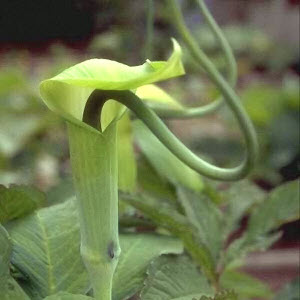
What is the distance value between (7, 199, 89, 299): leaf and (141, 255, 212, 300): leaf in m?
0.03

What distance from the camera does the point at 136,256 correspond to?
1.29ft

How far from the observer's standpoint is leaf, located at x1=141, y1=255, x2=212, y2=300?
0.35 meters

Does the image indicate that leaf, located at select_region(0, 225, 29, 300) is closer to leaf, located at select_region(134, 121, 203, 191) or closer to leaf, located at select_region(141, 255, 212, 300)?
leaf, located at select_region(141, 255, 212, 300)

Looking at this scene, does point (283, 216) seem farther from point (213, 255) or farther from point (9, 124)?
point (9, 124)

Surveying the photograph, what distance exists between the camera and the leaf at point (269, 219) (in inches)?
18.3

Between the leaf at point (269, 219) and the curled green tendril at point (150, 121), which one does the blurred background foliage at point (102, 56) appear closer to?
the leaf at point (269, 219)

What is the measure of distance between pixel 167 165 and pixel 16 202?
0.16 m

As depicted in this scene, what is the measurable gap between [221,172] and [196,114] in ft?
0.60

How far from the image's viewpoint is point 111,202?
0.30 m

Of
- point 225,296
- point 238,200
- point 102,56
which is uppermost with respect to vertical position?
point 102,56

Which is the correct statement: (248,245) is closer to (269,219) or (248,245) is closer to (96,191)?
(269,219)

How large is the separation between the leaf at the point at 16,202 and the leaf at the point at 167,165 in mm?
147

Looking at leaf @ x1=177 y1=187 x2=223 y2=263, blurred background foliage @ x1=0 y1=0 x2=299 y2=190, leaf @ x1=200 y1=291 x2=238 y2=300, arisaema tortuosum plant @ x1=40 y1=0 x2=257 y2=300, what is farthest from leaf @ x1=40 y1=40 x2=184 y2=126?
blurred background foliage @ x1=0 y1=0 x2=299 y2=190

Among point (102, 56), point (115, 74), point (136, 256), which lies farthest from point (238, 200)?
point (102, 56)
